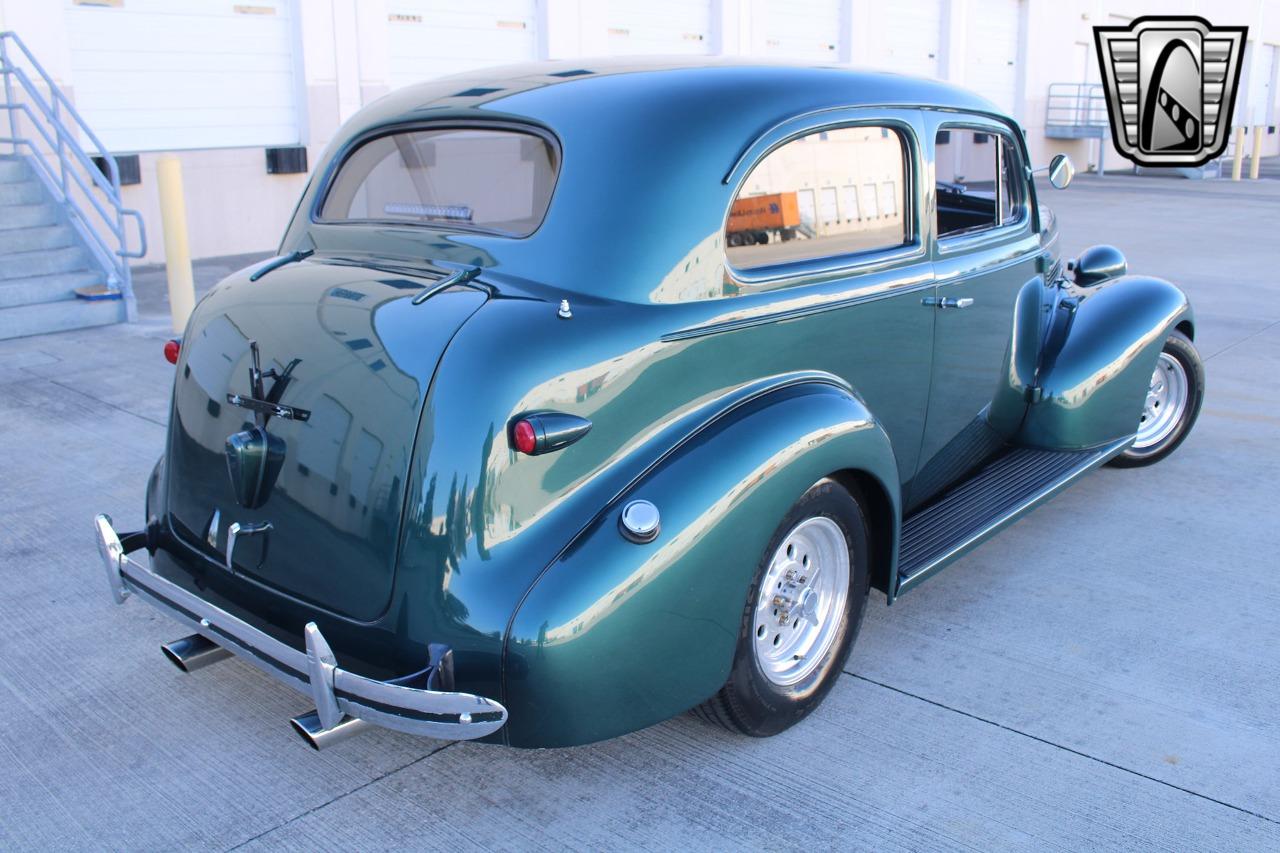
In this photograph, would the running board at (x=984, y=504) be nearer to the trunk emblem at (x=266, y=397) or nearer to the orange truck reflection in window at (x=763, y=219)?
the orange truck reflection in window at (x=763, y=219)

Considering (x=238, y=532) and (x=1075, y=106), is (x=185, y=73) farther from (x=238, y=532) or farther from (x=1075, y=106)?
(x=1075, y=106)

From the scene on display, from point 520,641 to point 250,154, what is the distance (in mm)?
10855

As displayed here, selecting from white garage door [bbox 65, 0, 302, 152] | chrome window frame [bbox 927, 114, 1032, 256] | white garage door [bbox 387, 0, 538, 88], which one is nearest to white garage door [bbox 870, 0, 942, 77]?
white garage door [bbox 387, 0, 538, 88]

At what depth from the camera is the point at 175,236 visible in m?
8.14

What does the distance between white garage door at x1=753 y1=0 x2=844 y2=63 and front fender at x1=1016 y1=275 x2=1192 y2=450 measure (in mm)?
13357

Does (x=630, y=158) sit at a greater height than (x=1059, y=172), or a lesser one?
greater

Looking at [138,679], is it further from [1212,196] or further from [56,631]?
[1212,196]

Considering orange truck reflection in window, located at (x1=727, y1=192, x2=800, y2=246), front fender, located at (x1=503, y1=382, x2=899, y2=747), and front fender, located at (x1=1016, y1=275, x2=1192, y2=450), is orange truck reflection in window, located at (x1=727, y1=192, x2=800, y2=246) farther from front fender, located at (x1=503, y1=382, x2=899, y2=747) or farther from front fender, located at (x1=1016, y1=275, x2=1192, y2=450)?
front fender, located at (x1=1016, y1=275, x2=1192, y2=450)

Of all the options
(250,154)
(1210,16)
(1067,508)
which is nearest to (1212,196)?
(1210,16)

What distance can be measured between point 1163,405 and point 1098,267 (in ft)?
2.57

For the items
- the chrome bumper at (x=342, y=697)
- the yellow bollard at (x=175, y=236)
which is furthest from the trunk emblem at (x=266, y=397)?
the yellow bollard at (x=175, y=236)

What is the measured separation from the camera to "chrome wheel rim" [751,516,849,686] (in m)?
3.06

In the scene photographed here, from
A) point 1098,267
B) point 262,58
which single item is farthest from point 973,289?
point 262,58

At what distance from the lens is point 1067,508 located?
15.9 feet
